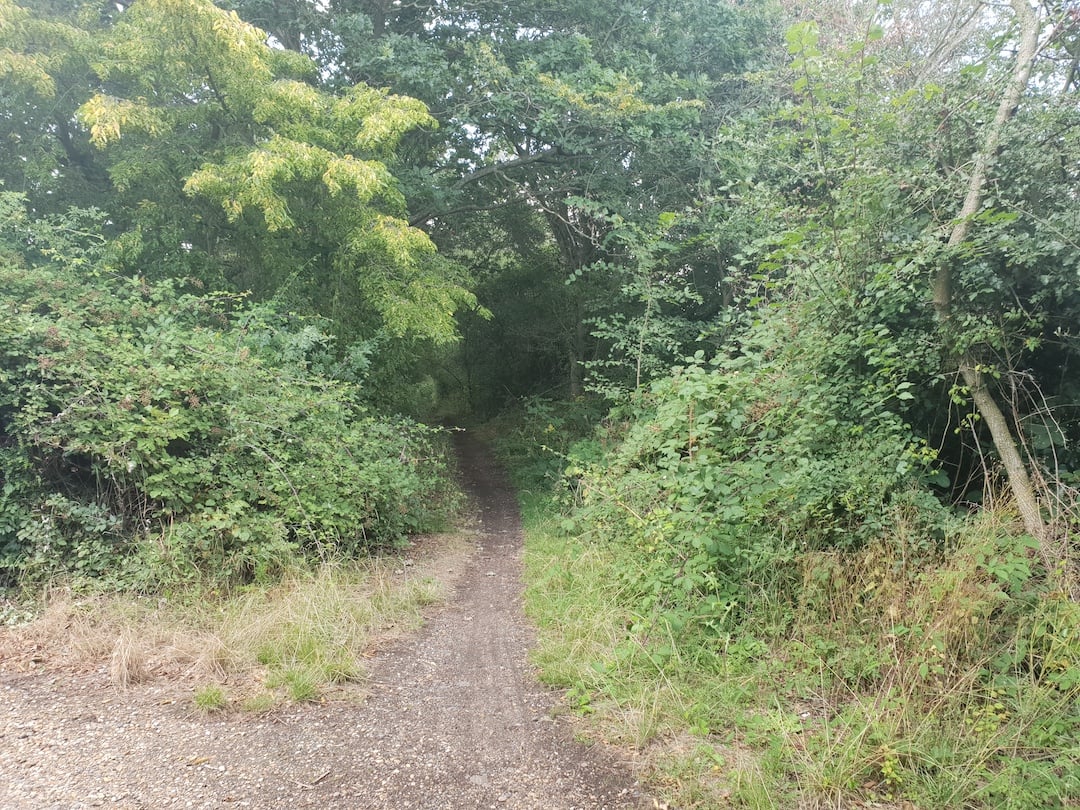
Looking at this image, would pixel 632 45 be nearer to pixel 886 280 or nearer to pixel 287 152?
pixel 287 152

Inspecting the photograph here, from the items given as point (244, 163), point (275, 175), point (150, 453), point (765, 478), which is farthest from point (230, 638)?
point (244, 163)

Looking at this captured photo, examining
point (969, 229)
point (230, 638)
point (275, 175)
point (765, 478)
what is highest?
point (275, 175)

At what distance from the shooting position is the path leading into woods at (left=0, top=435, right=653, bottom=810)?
2549 millimetres

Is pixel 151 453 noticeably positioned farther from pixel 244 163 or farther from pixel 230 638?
pixel 244 163

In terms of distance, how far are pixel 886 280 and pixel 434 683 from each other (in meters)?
3.89

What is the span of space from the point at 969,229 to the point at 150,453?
6057 millimetres

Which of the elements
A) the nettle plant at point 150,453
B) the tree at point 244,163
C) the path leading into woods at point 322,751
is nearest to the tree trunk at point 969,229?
the path leading into woods at point 322,751

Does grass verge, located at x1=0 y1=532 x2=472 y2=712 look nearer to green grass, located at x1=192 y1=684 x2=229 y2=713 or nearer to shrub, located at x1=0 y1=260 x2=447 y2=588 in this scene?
green grass, located at x1=192 y1=684 x2=229 y2=713

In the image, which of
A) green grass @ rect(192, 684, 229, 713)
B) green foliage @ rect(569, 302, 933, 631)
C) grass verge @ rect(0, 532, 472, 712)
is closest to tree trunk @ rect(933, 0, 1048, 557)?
green foliage @ rect(569, 302, 933, 631)

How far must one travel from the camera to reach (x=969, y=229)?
389 cm

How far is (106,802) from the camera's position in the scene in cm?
245

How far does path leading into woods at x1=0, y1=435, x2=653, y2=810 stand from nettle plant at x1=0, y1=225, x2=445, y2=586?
128cm

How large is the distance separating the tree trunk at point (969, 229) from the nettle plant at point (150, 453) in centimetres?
495

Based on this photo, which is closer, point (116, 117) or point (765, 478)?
point (765, 478)
